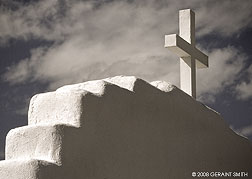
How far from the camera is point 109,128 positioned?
8.70 ft

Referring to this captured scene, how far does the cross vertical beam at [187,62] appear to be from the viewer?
4680 millimetres

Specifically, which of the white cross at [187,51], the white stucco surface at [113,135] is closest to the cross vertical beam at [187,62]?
the white cross at [187,51]

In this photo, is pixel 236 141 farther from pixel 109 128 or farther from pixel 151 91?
pixel 109 128

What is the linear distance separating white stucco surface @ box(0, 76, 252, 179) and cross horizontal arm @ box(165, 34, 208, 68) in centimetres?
80

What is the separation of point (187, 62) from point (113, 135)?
7.15 ft

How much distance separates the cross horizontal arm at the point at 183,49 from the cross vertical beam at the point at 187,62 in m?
0.07

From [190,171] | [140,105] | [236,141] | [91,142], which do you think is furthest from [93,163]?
[236,141]

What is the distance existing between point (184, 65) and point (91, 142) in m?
2.39

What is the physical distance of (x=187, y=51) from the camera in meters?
4.61

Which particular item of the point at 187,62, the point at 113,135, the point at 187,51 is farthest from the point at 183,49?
the point at 113,135

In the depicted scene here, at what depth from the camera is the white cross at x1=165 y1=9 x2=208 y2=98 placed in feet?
14.5

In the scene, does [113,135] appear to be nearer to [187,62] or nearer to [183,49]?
[183,49]

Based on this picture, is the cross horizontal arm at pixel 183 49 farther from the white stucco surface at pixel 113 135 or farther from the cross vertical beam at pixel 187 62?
the white stucco surface at pixel 113 135

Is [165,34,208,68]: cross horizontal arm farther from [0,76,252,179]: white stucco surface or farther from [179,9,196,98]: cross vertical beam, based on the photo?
[0,76,252,179]: white stucco surface
